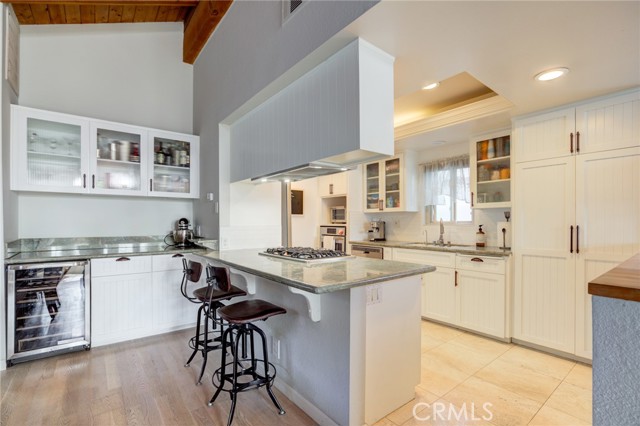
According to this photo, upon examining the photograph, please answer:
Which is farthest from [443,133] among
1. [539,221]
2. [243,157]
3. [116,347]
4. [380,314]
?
[116,347]

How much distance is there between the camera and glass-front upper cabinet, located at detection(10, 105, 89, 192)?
2.91 meters

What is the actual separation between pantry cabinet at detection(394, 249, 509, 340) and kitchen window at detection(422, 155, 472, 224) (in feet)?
2.64

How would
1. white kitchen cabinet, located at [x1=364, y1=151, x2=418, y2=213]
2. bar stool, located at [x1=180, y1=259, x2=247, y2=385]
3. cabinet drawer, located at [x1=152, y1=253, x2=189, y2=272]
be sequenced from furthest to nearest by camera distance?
1. white kitchen cabinet, located at [x1=364, y1=151, x2=418, y2=213]
2. cabinet drawer, located at [x1=152, y1=253, x2=189, y2=272]
3. bar stool, located at [x1=180, y1=259, x2=247, y2=385]

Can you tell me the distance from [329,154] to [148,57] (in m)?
3.44

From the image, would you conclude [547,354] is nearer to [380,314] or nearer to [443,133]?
[380,314]

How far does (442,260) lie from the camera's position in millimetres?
3551

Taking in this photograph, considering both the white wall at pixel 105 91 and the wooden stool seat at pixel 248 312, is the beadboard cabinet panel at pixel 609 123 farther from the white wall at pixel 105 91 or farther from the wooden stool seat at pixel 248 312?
the white wall at pixel 105 91

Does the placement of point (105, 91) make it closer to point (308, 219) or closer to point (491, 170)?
point (308, 219)

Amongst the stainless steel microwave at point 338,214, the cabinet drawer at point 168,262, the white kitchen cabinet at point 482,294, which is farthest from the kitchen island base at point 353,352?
the stainless steel microwave at point 338,214

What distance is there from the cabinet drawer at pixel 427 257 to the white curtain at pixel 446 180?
921 millimetres

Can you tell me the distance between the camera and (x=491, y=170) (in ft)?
11.5

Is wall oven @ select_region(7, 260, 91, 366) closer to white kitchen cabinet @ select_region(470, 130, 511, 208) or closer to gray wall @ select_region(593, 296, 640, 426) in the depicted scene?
gray wall @ select_region(593, 296, 640, 426)

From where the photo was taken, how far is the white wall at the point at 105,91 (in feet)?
10.8

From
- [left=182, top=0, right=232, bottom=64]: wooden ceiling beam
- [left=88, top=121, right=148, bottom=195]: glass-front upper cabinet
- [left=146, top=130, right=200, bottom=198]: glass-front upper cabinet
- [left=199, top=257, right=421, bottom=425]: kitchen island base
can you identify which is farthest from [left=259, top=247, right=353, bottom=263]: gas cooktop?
[left=182, top=0, right=232, bottom=64]: wooden ceiling beam
